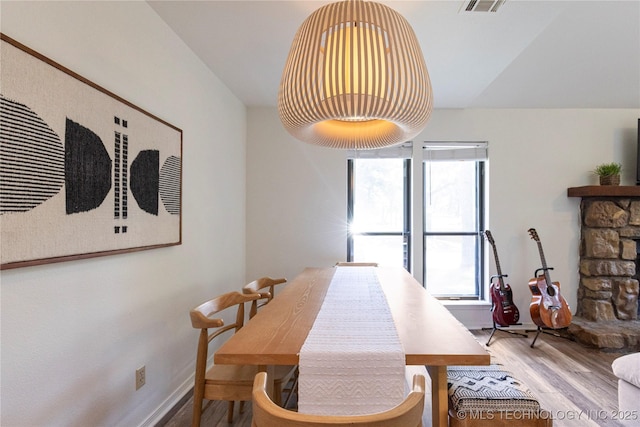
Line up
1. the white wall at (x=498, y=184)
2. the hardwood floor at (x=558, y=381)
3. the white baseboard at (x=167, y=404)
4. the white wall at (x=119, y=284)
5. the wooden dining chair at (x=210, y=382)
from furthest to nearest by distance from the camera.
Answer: the white wall at (x=498, y=184)
the hardwood floor at (x=558, y=381)
the white baseboard at (x=167, y=404)
the wooden dining chair at (x=210, y=382)
the white wall at (x=119, y=284)

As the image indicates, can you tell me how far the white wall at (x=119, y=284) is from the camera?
3.69ft

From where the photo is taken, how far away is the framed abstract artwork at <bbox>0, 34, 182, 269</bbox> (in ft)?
3.38

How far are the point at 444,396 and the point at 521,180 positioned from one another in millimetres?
3024

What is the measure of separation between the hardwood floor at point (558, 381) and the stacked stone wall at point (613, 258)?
57 cm

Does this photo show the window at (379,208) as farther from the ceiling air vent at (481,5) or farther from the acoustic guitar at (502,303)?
the ceiling air vent at (481,5)

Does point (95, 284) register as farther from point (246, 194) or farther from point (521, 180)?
point (521, 180)

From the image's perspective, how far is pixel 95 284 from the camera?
1.41 m

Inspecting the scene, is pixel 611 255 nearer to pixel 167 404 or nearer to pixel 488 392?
pixel 488 392

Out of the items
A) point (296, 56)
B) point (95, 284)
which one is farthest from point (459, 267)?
point (95, 284)

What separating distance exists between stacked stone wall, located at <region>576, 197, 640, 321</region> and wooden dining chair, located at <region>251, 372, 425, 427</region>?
348 centimetres

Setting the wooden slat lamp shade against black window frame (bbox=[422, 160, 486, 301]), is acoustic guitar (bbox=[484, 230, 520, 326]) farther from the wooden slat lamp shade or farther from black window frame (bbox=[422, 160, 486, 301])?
the wooden slat lamp shade

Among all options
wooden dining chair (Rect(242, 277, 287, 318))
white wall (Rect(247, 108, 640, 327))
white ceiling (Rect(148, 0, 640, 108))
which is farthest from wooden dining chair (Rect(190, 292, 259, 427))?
white wall (Rect(247, 108, 640, 327))

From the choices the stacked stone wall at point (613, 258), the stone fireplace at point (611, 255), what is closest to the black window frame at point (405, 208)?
the stone fireplace at point (611, 255)

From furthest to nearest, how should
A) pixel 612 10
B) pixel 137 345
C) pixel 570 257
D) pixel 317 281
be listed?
pixel 570 257, pixel 612 10, pixel 317 281, pixel 137 345
